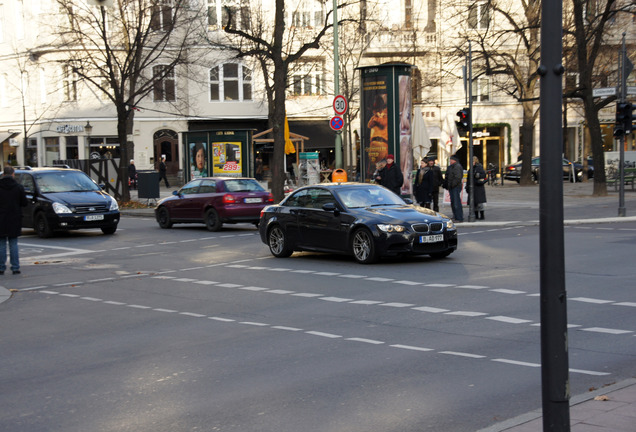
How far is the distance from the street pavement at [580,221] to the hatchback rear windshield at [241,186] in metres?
5.95

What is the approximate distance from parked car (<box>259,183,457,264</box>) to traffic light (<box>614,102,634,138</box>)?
10333mm

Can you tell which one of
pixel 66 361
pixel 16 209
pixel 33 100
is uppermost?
pixel 33 100

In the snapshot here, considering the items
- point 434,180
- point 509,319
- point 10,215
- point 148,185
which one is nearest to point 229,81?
point 148,185

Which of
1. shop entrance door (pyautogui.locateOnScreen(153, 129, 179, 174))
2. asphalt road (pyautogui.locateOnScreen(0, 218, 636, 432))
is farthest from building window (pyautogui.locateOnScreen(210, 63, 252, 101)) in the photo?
asphalt road (pyautogui.locateOnScreen(0, 218, 636, 432))

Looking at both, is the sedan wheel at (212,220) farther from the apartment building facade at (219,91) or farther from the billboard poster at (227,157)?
the apartment building facade at (219,91)

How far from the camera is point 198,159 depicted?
37594 mm

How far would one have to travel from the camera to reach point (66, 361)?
8.50 metres

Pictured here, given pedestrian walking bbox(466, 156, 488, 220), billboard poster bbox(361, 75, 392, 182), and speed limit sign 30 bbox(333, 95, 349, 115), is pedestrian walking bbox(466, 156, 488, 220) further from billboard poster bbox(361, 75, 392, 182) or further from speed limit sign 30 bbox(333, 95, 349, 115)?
speed limit sign 30 bbox(333, 95, 349, 115)

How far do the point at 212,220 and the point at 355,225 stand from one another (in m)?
9.34

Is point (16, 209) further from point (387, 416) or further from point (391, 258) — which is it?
point (387, 416)

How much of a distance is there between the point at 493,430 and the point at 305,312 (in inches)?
216

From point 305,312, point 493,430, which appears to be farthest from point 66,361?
point 493,430

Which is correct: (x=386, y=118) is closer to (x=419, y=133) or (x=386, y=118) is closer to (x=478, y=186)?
(x=419, y=133)

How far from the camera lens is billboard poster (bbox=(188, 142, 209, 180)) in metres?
37.4
